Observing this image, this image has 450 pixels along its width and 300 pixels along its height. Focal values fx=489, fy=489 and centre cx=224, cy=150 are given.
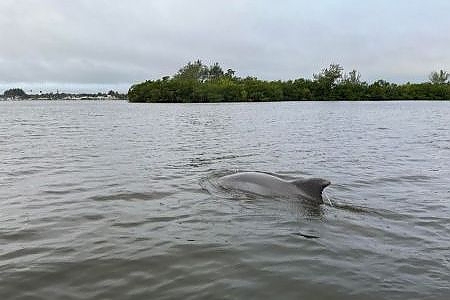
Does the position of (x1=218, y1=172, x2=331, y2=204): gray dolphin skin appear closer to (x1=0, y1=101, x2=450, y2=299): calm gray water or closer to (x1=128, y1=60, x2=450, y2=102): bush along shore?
(x1=0, y1=101, x2=450, y2=299): calm gray water

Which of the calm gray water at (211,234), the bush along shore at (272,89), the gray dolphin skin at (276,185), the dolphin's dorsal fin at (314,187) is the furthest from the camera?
the bush along shore at (272,89)

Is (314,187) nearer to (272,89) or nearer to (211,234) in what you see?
(211,234)

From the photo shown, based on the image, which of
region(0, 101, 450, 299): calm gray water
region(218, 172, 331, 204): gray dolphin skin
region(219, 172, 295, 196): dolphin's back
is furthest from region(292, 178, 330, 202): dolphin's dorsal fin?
region(0, 101, 450, 299): calm gray water

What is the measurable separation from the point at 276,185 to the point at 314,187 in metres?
1.09

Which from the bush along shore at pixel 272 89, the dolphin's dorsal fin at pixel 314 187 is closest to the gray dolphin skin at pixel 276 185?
the dolphin's dorsal fin at pixel 314 187

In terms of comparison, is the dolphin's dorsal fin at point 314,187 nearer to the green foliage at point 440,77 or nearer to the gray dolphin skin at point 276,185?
the gray dolphin skin at point 276,185

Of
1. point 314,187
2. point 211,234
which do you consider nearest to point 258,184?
point 314,187

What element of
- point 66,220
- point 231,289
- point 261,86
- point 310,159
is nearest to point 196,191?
point 66,220

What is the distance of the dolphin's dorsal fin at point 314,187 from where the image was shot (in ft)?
37.5

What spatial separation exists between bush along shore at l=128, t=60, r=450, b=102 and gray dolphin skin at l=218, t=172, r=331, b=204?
10957cm

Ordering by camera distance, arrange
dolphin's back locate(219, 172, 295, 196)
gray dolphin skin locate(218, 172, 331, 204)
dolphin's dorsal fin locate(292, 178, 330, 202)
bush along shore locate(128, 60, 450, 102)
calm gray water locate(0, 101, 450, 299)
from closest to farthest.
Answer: calm gray water locate(0, 101, 450, 299) < dolphin's dorsal fin locate(292, 178, 330, 202) < gray dolphin skin locate(218, 172, 331, 204) < dolphin's back locate(219, 172, 295, 196) < bush along shore locate(128, 60, 450, 102)

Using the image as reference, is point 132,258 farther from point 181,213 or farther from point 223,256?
point 181,213

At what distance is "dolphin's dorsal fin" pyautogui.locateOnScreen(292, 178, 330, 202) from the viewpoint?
1143cm

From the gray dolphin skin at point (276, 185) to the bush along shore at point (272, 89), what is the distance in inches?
4314
